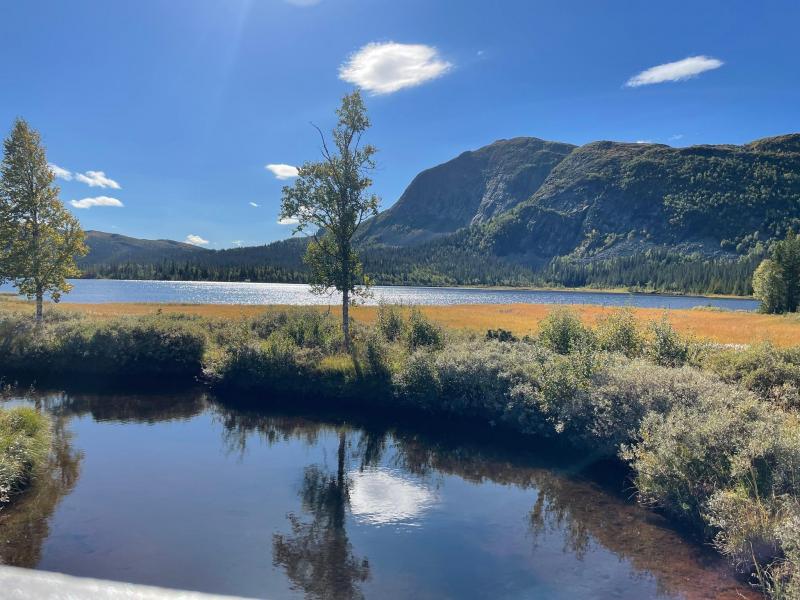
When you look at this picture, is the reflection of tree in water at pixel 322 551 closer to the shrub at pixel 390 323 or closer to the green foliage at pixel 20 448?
the green foliage at pixel 20 448

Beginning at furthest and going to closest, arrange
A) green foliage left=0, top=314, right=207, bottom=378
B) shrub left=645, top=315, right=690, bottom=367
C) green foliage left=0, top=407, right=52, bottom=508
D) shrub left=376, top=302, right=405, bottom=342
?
shrub left=376, top=302, right=405, bottom=342 → green foliage left=0, top=314, right=207, bottom=378 → shrub left=645, top=315, right=690, bottom=367 → green foliage left=0, top=407, right=52, bottom=508

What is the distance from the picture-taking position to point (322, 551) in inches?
476

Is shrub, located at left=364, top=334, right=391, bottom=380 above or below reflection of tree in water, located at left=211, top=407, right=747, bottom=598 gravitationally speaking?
above

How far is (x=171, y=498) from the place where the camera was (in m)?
15.0

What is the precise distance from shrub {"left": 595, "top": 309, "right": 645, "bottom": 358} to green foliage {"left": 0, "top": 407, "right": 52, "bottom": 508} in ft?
80.7

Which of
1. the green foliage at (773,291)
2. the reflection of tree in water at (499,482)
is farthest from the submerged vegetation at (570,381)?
the green foliage at (773,291)

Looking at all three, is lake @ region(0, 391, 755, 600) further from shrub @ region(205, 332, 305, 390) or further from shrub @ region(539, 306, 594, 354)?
shrub @ region(539, 306, 594, 354)

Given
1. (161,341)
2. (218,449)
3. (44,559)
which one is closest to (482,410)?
(218,449)

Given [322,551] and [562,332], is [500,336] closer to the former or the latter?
[562,332]

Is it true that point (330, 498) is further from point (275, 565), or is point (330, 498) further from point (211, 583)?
point (211, 583)

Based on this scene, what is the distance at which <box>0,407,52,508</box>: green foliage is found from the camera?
13938 millimetres

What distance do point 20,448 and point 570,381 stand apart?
63.5 feet

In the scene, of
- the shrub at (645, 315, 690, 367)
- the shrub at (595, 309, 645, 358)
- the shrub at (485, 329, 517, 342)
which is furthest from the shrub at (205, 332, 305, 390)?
the shrub at (645, 315, 690, 367)

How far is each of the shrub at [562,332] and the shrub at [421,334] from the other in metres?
6.45
